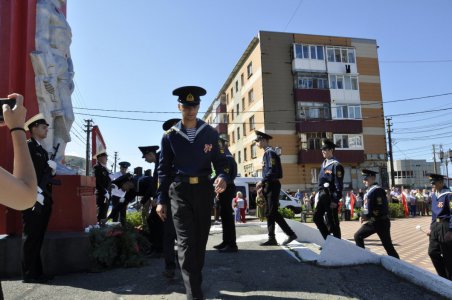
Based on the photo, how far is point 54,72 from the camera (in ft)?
20.6

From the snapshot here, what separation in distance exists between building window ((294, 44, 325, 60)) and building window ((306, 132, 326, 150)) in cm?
759

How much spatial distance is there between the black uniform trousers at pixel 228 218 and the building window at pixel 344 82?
34726mm

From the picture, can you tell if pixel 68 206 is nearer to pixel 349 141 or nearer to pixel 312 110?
pixel 312 110

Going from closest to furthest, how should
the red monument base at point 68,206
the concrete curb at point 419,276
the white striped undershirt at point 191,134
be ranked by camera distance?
1. the concrete curb at point 419,276
2. the white striped undershirt at point 191,134
3. the red monument base at point 68,206


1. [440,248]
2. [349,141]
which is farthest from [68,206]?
[349,141]

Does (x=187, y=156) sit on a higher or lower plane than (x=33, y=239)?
higher

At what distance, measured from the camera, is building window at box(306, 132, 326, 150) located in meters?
37.3

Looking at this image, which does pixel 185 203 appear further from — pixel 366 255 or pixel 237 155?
pixel 237 155

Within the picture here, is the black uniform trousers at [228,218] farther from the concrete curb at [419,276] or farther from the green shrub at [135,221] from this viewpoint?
the concrete curb at [419,276]

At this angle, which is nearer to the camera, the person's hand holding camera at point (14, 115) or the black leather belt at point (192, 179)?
the person's hand holding camera at point (14, 115)

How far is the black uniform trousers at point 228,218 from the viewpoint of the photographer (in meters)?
6.18

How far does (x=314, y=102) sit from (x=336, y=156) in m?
5.69

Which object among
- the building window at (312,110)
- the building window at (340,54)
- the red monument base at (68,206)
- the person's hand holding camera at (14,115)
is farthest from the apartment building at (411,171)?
the person's hand holding camera at (14,115)

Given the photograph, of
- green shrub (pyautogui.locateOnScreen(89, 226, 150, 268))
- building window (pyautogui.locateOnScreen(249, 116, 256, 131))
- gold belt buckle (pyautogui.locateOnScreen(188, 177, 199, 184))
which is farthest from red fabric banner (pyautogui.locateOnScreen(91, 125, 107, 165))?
building window (pyautogui.locateOnScreen(249, 116, 256, 131))
